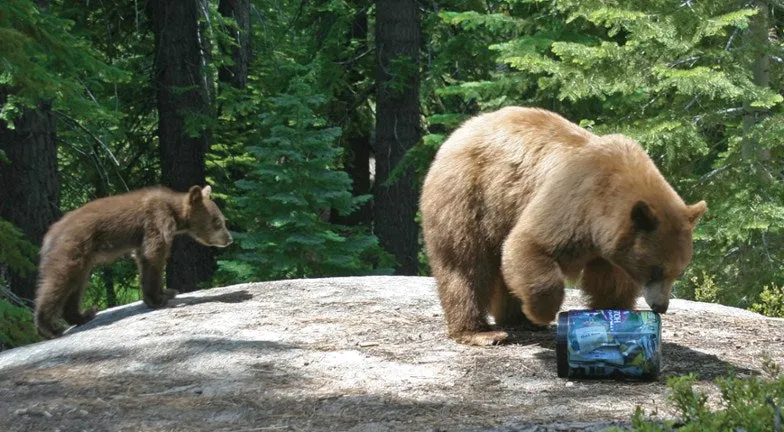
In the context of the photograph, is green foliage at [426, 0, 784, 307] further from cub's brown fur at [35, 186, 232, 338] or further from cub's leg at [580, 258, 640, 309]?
cub's brown fur at [35, 186, 232, 338]

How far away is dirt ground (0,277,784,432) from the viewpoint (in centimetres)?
515

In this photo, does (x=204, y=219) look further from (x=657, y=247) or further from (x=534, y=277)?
(x=657, y=247)

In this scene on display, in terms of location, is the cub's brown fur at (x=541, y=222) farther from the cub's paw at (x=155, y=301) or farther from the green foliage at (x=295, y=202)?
the green foliage at (x=295, y=202)

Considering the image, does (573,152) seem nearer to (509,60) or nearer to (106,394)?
(106,394)

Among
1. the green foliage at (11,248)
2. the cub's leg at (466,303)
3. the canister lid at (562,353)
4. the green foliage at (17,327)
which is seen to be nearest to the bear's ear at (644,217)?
the canister lid at (562,353)

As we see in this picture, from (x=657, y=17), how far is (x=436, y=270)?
4339 mm

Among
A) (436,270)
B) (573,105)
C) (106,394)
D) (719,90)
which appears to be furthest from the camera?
(573,105)

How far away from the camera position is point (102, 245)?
8.48 metres

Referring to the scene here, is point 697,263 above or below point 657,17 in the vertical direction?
below

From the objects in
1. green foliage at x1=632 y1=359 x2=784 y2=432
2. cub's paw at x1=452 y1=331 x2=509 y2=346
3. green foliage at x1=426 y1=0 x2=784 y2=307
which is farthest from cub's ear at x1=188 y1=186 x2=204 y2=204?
green foliage at x1=632 y1=359 x2=784 y2=432

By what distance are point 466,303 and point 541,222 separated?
3.07ft

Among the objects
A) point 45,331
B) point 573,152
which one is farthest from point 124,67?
point 573,152

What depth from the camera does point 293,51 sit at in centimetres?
1823

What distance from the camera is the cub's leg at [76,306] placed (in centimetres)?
832
